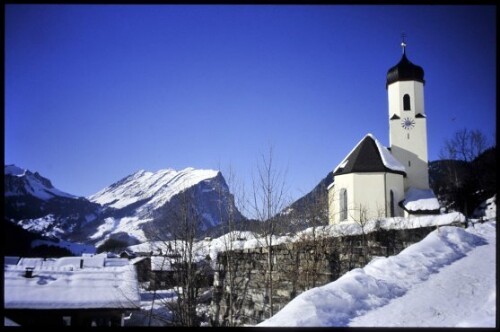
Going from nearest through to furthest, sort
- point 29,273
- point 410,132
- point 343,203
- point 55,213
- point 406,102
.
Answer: point 29,273 < point 343,203 < point 410,132 < point 406,102 < point 55,213

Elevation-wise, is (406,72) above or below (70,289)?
above

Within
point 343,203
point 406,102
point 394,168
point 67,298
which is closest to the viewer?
point 67,298

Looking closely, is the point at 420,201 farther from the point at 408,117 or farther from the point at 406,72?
the point at 406,72

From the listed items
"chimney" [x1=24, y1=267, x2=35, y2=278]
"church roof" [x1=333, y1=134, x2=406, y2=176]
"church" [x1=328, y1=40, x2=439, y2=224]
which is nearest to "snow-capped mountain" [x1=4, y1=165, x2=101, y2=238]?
"chimney" [x1=24, y1=267, x2=35, y2=278]

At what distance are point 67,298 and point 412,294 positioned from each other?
9.72 m

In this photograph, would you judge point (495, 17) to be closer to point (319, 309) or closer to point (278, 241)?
point (319, 309)

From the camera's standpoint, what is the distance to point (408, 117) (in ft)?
88.3

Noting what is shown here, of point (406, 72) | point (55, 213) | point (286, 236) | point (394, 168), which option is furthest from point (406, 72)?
point (55, 213)

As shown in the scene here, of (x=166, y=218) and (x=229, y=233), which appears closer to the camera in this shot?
(x=229, y=233)

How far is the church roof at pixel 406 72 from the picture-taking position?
26.5m

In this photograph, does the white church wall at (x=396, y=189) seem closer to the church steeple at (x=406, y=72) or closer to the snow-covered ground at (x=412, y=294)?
the church steeple at (x=406, y=72)

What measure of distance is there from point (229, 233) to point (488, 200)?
1255 cm
